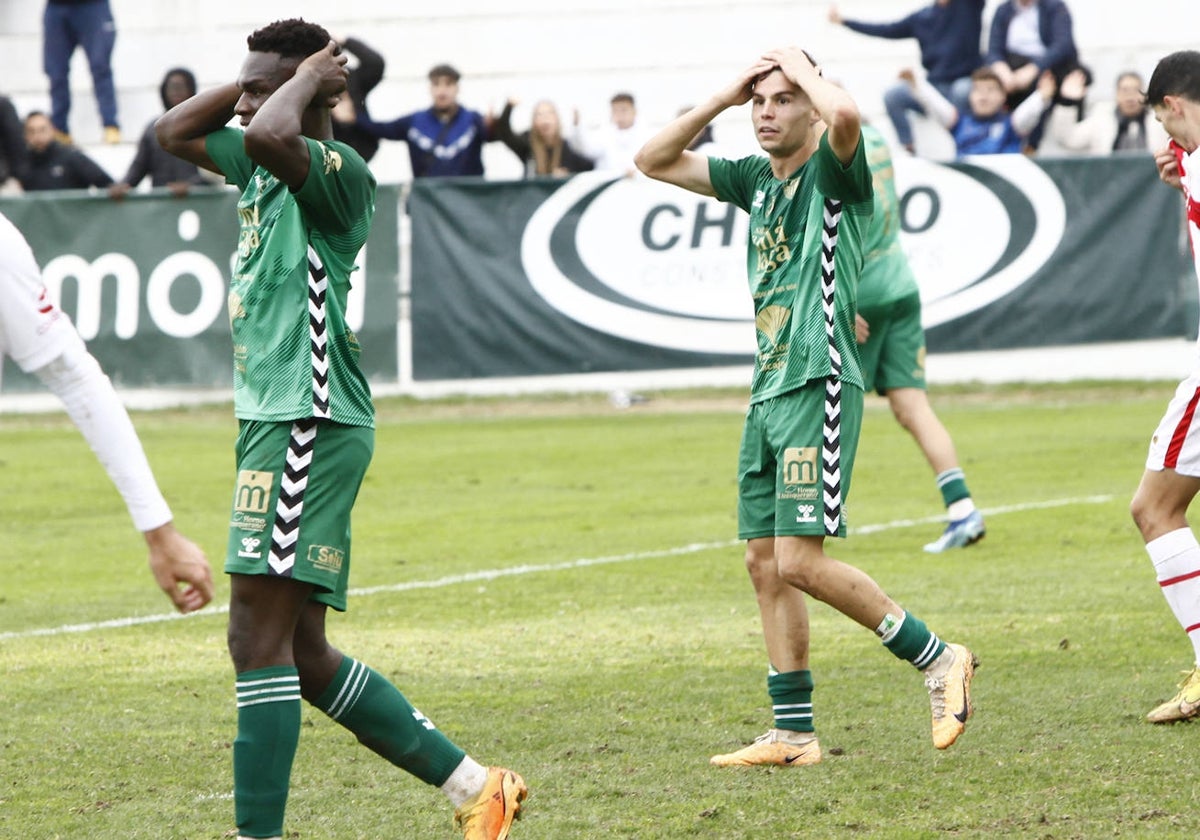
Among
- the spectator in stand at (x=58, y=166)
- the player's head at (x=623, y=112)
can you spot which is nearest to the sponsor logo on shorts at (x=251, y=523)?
the player's head at (x=623, y=112)

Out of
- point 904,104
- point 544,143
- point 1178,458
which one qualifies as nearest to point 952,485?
point 1178,458

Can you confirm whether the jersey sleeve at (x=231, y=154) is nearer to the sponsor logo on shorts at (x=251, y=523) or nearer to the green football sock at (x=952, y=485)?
the sponsor logo on shorts at (x=251, y=523)

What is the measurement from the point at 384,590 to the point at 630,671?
2411mm

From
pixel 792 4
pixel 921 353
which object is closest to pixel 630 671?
pixel 921 353

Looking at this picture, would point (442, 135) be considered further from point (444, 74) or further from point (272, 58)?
point (272, 58)

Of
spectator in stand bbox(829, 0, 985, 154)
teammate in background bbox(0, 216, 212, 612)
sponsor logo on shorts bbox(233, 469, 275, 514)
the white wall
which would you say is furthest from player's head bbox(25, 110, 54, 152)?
teammate in background bbox(0, 216, 212, 612)

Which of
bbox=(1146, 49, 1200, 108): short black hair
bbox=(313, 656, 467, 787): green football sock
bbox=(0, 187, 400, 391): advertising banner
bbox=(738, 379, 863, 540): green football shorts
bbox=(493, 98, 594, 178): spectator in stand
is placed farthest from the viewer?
bbox=(493, 98, 594, 178): spectator in stand

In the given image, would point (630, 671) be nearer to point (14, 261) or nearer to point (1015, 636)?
point (1015, 636)

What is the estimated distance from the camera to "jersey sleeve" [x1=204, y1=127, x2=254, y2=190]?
16.2 feet

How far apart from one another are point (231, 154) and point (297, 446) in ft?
2.91

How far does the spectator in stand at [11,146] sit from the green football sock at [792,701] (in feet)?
48.8

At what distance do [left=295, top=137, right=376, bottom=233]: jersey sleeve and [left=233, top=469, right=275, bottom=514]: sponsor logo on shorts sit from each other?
64 centimetres

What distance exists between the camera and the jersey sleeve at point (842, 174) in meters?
5.39

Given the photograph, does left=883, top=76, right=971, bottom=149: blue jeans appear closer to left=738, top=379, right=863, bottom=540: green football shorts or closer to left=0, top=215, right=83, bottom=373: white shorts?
left=738, top=379, right=863, bottom=540: green football shorts
